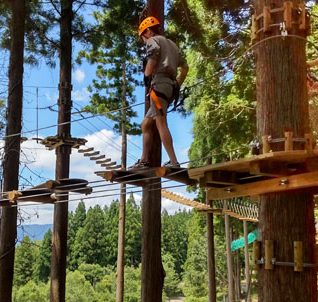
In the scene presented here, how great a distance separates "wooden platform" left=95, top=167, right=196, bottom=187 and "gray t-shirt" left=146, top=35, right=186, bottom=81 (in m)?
0.82

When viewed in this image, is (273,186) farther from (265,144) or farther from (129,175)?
(129,175)

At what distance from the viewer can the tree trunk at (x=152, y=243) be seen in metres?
5.03

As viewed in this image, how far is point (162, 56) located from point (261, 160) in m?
1.63

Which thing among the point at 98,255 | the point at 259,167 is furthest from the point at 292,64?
the point at 98,255

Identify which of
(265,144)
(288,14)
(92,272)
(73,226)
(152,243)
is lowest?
(92,272)

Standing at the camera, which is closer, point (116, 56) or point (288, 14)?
point (288, 14)

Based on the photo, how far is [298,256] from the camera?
3088 millimetres

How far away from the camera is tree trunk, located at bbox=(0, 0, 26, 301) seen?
21.1 feet

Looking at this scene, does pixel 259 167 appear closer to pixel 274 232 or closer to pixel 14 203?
pixel 274 232

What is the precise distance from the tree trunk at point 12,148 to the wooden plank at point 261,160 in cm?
387

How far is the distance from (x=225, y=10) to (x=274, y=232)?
5649mm

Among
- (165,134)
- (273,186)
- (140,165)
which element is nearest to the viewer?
(273,186)

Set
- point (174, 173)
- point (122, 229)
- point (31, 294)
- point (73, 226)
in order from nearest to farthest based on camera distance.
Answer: point (174, 173) < point (122, 229) < point (31, 294) < point (73, 226)

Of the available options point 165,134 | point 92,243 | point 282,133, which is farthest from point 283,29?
point 92,243
